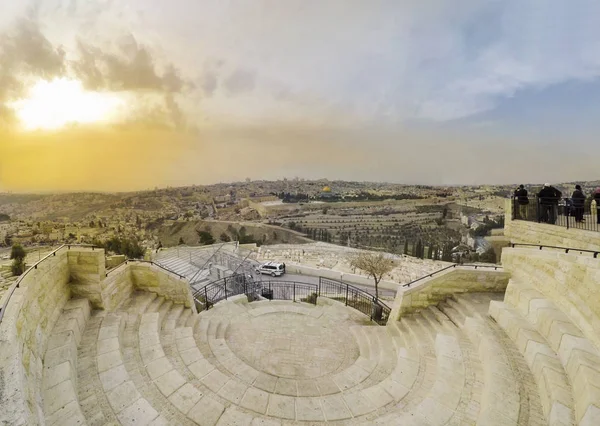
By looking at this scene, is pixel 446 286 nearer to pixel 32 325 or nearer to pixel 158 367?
pixel 158 367

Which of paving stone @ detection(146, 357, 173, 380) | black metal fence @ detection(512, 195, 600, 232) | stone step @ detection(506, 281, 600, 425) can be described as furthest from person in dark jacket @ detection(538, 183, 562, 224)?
paving stone @ detection(146, 357, 173, 380)

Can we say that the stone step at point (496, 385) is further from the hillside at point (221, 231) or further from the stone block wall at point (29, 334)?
the hillside at point (221, 231)

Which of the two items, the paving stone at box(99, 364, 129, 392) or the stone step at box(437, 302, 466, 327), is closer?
the paving stone at box(99, 364, 129, 392)

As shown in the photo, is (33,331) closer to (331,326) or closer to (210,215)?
(331,326)

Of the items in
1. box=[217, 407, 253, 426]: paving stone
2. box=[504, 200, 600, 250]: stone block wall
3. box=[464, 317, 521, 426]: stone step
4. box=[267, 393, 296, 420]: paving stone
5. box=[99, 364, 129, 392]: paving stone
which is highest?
box=[504, 200, 600, 250]: stone block wall

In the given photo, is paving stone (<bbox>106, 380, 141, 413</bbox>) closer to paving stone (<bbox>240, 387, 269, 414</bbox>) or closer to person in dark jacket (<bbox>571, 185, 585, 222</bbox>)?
paving stone (<bbox>240, 387, 269, 414</bbox>)

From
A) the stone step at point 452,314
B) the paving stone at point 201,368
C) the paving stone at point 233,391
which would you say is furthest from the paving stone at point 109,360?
the stone step at point 452,314

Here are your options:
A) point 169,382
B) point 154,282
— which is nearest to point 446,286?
point 169,382

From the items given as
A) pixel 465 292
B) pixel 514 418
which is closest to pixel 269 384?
pixel 514 418
